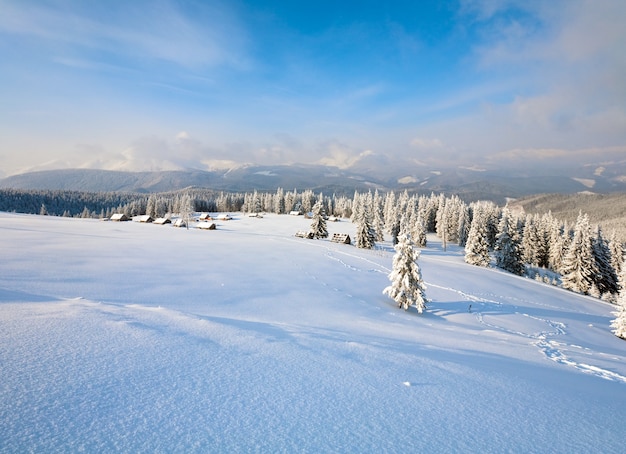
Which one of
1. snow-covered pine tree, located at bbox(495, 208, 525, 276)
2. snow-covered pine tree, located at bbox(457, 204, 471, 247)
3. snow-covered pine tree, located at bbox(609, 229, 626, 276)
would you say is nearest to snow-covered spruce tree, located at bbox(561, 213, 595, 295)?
snow-covered pine tree, located at bbox(495, 208, 525, 276)

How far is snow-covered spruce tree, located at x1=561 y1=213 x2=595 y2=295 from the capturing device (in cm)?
4622

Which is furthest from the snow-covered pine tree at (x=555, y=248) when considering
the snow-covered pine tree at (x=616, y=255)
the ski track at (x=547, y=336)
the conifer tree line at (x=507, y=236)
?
the ski track at (x=547, y=336)

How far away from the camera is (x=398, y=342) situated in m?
9.87

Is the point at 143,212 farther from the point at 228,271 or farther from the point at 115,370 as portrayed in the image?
the point at 115,370

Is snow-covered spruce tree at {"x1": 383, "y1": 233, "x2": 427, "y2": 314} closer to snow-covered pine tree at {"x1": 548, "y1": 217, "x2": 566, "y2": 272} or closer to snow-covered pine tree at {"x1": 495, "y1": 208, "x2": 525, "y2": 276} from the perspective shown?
snow-covered pine tree at {"x1": 495, "y1": 208, "x2": 525, "y2": 276}

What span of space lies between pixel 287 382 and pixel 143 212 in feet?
520

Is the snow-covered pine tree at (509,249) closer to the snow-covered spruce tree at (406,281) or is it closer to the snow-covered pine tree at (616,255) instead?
the snow-covered pine tree at (616,255)

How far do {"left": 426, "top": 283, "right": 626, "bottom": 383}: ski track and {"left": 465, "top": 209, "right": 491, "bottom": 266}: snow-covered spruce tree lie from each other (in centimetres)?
2962

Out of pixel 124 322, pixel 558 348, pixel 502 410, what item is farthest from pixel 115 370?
pixel 558 348

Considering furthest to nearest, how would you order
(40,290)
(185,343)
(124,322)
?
(40,290), (124,322), (185,343)

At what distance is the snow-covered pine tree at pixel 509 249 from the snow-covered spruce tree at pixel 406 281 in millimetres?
43866

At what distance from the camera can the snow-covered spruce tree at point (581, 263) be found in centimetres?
4622

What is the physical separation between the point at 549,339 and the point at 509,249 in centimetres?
4512

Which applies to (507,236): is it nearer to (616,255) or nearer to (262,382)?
(616,255)
